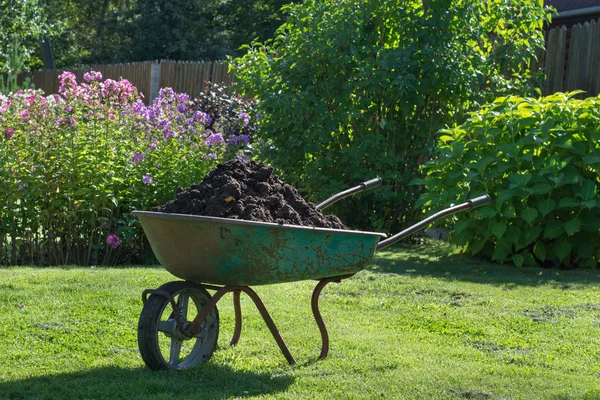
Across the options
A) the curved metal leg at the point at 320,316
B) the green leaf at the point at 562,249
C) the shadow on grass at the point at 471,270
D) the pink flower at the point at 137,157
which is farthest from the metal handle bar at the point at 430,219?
the pink flower at the point at 137,157

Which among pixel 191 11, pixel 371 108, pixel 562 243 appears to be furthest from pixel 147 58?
pixel 562 243

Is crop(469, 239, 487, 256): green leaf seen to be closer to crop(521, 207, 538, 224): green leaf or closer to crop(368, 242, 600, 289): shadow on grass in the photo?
crop(368, 242, 600, 289): shadow on grass

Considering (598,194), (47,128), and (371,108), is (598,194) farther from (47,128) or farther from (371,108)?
(47,128)

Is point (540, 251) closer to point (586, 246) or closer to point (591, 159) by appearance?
point (586, 246)

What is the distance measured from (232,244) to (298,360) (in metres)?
0.78

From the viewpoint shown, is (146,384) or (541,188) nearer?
(146,384)

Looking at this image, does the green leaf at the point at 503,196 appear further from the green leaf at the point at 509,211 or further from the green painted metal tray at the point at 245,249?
the green painted metal tray at the point at 245,249

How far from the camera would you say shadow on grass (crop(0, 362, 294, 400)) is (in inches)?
134

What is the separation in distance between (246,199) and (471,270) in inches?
132

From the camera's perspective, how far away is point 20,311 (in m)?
4.86

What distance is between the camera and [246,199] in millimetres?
3820

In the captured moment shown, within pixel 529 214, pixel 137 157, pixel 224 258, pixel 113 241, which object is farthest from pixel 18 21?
pixel 224 258

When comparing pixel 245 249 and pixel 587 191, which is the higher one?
pixel 587 191

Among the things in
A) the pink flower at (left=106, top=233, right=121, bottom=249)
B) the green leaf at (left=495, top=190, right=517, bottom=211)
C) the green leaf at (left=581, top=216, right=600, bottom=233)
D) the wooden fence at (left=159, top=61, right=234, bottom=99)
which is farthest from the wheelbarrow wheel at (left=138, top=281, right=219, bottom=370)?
the wooden fence at (left=159, top=61, right=234, bottom=99)
